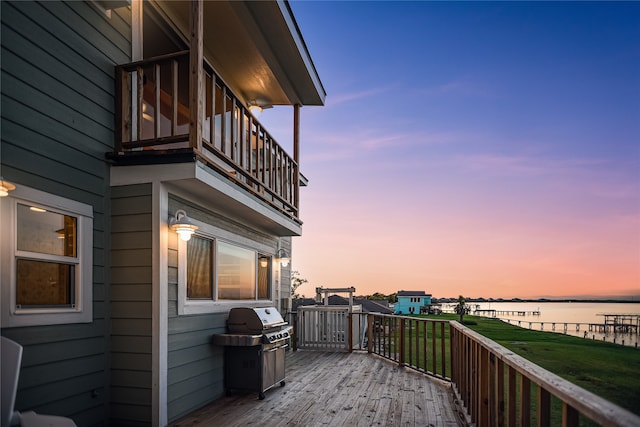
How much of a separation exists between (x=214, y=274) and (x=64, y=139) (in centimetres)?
242

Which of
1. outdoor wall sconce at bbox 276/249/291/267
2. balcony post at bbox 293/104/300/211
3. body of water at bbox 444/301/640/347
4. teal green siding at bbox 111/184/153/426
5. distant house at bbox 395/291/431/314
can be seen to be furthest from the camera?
distant house at bbox 395/291/431/314

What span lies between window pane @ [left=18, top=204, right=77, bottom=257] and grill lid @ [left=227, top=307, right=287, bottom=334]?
236 cm

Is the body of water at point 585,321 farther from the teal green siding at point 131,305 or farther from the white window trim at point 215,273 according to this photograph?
the teal green siding at point 131,305

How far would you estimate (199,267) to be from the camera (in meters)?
5.20

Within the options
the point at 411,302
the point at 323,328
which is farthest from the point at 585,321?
the point at 323,328

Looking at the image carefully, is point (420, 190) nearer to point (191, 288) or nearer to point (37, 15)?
point (191, 288)

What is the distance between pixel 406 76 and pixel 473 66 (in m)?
2.16

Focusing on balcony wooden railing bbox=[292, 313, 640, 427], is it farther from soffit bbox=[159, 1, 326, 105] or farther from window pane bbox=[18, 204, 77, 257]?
soffit bbox=[159, 1, 326, 105]

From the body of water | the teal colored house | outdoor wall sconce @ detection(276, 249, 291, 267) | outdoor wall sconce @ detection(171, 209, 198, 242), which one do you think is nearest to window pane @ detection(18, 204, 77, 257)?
the teal colored house

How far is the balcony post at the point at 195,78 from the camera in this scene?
415cm

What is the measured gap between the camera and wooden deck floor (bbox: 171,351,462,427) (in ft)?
15.0

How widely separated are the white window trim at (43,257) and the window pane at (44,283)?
5 centimetres

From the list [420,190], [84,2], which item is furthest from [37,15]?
[420,190]

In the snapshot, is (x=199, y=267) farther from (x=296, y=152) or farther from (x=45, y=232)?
(x=296, y=152)
